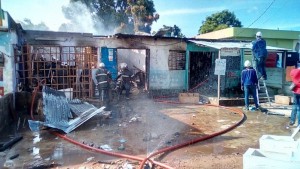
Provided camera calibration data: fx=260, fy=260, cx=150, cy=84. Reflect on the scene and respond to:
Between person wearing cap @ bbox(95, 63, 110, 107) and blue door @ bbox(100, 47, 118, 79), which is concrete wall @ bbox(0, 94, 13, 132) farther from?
blue door @ bbox(100, 47, 118, 79)

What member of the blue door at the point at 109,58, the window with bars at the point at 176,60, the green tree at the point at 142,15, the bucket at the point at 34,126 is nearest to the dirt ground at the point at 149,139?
the bucket at the point at 34,126

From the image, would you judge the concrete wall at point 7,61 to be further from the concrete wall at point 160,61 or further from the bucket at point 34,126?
the concrete wall at point 160,61

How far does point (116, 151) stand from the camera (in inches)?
219

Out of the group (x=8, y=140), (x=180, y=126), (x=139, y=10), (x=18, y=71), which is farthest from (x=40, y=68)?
(x=139, y=10)

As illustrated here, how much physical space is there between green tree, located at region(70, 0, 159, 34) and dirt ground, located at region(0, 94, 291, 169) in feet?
59.8

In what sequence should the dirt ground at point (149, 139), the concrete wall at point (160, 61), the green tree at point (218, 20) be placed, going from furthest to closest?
the green tree at point (218, 20)
the concrete wall at point (160, 61)
the dirt ground at point (149, 139)

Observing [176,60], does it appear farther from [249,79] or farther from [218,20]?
[218,20]

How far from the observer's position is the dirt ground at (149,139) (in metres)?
4.95

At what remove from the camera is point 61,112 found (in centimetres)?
768

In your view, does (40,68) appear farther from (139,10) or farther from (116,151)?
(139,10)

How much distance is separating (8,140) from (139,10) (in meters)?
22.0

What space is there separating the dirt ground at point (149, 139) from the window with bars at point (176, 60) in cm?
542

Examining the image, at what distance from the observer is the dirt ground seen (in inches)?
195

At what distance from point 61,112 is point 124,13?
2395 centimetres
